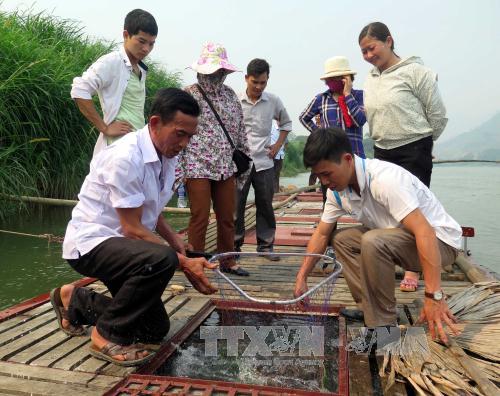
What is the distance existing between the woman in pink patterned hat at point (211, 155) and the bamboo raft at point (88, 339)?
414mm

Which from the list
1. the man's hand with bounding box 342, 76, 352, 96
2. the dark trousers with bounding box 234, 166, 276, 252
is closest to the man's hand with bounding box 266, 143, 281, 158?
the dark trousers with bounding box 234, 166, 276, 252

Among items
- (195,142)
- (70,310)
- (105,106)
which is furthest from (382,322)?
(105,106)

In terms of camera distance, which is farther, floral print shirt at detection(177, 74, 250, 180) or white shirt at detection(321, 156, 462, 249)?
floral print shirt at detection(177, 74, 250, 180)

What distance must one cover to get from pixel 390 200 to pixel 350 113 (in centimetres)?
169

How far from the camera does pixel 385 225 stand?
2.67 metres

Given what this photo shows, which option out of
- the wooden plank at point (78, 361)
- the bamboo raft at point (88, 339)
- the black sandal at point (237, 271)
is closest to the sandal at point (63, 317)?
the bamboo raft at point (88, 339)

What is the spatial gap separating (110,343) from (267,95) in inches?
106

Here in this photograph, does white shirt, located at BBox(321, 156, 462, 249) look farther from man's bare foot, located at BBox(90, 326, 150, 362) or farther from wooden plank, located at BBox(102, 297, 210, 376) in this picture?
man's bare foot, located at BBox(90, 326, 150, 362)

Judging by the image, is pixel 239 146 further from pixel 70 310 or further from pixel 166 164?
pixel 70 310

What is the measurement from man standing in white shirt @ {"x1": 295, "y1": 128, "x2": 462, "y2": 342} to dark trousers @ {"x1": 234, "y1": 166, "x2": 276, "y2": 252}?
1.51 m

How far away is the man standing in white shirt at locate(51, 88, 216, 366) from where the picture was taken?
7.33ft

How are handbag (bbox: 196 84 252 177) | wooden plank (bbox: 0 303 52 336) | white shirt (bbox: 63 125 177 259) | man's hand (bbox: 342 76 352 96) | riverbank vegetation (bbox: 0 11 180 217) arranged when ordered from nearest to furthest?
white shirt (bbox: 63 125 177 259) < wooden plank (bbox: 0 303 52 336) < handbag (bbox: 196 84 252 177) < man's hand (bbox: 342 76 352 96) < riverbank vegetation (bbox: 0 11 180 217)

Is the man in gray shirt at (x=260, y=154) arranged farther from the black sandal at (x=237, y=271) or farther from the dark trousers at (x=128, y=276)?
the dark trousers at (x=128, y=276)

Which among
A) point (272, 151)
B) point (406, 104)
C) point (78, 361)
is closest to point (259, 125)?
point (272, 151)
